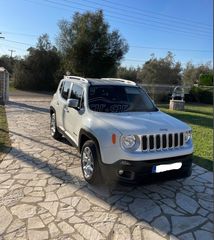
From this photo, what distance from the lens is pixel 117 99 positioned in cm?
520

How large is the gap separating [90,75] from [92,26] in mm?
4513

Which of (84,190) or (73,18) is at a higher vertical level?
(73,18)

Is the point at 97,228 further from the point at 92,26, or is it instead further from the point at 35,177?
the point at 92,26

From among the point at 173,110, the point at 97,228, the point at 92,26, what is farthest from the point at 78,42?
the point at 97,228

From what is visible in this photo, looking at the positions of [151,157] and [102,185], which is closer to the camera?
[151,157]

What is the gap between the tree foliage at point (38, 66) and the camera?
31.1 meters

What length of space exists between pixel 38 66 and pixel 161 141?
96.4 feet

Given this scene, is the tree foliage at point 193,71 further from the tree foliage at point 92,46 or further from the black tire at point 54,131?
the black tire at point 54,131

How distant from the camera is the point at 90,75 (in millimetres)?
24578

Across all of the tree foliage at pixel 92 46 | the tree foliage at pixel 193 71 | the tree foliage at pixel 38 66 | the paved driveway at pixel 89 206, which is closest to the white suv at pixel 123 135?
the paved driveway at pixel 89 206

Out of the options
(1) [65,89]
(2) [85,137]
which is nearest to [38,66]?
(1) [65,89]

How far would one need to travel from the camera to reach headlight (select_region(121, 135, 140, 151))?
3848 millimetres

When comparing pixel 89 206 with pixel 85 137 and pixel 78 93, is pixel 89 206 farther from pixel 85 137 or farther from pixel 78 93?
pixel 78 93

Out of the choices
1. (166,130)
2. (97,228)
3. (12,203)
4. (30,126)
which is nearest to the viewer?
(97,228)
